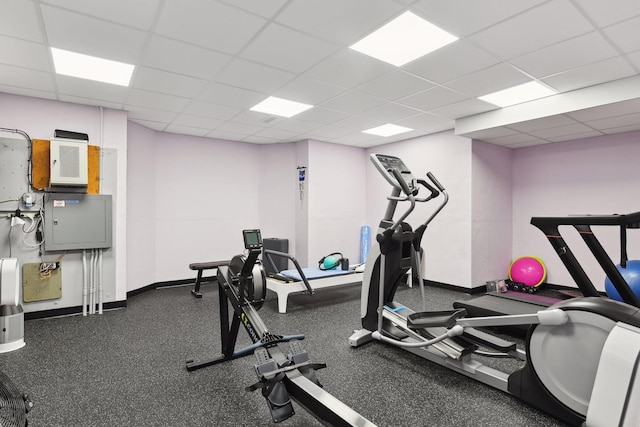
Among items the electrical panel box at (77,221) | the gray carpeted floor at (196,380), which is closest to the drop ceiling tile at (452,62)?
the gray carpeted floor at (196,380)

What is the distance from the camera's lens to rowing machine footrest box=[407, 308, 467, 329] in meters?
2.56

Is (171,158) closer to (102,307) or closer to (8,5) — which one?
(102,307)

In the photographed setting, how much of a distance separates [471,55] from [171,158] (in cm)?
507

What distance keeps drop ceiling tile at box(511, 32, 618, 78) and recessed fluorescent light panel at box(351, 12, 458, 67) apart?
91 cm

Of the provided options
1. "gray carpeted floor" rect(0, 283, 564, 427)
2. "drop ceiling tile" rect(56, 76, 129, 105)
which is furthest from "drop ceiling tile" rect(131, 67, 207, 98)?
"gray carpeted floor" rect(0, 283, 564, 427)

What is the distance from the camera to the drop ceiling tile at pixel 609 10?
2.24 m

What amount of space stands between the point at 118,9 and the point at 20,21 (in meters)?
0.83

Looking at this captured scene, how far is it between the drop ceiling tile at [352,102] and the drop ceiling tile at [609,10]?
7.13ft

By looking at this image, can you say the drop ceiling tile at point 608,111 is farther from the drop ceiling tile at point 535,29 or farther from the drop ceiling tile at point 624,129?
the drop ceiling tile at point 535,29

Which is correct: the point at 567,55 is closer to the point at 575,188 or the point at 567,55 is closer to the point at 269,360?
the point at 575,188

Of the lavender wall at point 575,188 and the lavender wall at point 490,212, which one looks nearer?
the lavender wall at point 575,188

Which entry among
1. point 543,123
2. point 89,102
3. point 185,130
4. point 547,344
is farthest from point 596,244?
point 185,130

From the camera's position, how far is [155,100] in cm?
422

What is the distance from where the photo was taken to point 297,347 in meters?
2.18
